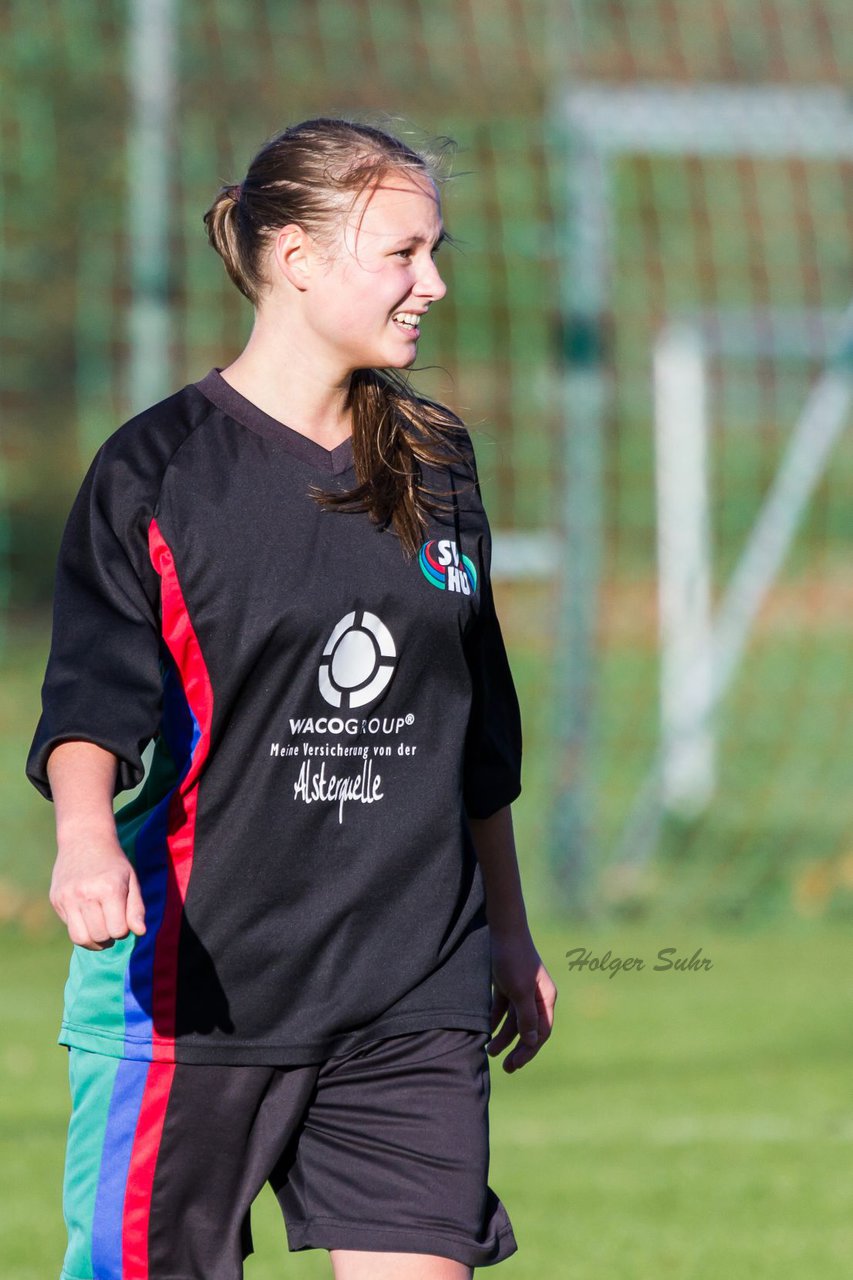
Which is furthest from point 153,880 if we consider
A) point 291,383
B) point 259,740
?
point 291,383

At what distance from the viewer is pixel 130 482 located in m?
2.55

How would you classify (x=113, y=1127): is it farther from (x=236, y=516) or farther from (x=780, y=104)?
(x=780, y=104)

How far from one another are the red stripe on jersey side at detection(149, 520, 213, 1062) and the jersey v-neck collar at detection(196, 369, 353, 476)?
225 mm

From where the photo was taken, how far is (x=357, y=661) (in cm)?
261

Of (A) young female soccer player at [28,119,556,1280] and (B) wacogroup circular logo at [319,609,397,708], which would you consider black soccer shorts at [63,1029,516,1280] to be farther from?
(B) wacogroup circular logo at [319,609,397,708]

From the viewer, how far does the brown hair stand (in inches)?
105

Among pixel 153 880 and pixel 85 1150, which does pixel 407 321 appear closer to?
pixel 153 880

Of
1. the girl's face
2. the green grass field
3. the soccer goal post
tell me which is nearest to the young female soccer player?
the girl's face

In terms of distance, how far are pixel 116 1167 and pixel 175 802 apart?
0.46 m

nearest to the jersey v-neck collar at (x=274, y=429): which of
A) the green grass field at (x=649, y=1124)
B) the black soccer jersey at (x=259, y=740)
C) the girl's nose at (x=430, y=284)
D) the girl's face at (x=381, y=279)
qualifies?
the black soccer jersey at (x=259, y=740)

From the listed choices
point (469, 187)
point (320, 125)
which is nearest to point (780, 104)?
point (469, 187)

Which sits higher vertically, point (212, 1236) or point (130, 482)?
point (130, 482)

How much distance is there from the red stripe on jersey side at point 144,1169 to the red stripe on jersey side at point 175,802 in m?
0.04

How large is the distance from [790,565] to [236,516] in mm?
11107
